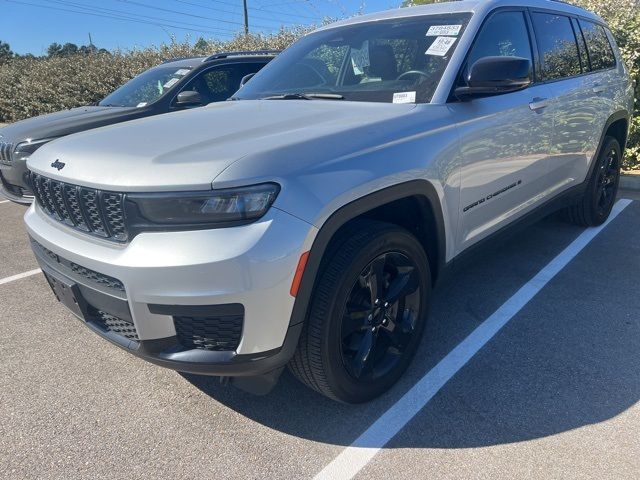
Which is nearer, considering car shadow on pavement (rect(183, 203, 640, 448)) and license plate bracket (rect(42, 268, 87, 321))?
license plate bracket (rect(42, 268, 87, 321))

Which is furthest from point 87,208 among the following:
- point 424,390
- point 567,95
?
point 567,95

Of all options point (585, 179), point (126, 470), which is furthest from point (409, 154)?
point (585, 179)

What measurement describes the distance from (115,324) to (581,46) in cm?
417

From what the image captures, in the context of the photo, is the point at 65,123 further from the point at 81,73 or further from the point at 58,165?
the point at 81,73

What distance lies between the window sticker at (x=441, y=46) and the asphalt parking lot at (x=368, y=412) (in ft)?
5.29

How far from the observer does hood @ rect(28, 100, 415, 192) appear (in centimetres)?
193

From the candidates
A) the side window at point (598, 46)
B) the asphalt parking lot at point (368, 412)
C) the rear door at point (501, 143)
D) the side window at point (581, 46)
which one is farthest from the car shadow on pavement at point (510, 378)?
the side window at point (598, 46)

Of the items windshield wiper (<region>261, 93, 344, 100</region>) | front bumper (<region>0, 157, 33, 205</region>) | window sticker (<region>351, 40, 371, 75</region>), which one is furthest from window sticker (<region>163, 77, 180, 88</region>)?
window sticker (<region>351, 40, 371, 75</region>)

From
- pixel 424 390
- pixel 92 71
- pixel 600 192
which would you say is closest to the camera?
pixel 424 390

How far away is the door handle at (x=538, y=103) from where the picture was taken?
131 inches

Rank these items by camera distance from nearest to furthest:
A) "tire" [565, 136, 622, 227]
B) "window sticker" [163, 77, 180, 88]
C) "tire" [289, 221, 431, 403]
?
"tire" [289, 221, 431, 403] → "tire" [565, 136, 622, 227] → "window sticker" [163, 77, 180, 88]

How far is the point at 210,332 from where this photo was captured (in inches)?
77.0

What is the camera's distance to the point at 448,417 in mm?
2402

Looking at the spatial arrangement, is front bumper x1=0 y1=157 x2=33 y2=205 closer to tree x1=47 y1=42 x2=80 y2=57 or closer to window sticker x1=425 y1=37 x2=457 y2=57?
window sticker x1=425 y1=37 x2=457 y2=57
